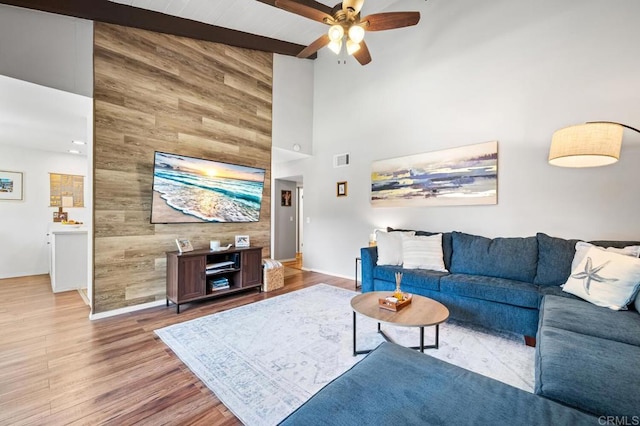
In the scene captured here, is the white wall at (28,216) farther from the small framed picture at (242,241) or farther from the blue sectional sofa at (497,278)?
the blue sectional sofa at (497,278)

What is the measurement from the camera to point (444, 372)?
1.15 m

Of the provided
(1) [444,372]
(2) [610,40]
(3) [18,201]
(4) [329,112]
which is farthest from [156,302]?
(2) [610,40]

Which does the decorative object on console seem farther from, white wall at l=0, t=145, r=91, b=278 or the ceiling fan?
white wall at l=0, t=145, r=91, b=278

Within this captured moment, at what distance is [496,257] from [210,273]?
3.54 meters

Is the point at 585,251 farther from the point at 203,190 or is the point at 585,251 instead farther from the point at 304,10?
the point at 203,190

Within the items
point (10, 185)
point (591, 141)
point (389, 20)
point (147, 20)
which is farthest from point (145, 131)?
point (591, 141)

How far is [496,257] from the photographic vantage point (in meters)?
2.94

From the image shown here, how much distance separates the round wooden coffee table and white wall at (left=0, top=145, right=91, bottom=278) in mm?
5135

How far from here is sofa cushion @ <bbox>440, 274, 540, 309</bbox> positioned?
2.39 m

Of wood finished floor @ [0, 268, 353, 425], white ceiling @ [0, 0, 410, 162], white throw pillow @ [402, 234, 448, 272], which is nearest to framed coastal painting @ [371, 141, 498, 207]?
white throw pillow @ [402, 234, 448, 272]

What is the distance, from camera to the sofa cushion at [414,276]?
2936 millimetres

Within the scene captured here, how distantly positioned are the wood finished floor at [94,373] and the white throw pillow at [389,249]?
2.17 metres

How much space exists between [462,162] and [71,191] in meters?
7.35

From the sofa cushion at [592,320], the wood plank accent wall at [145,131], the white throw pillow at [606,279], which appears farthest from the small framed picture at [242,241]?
the white throw pillow at [606,279]
